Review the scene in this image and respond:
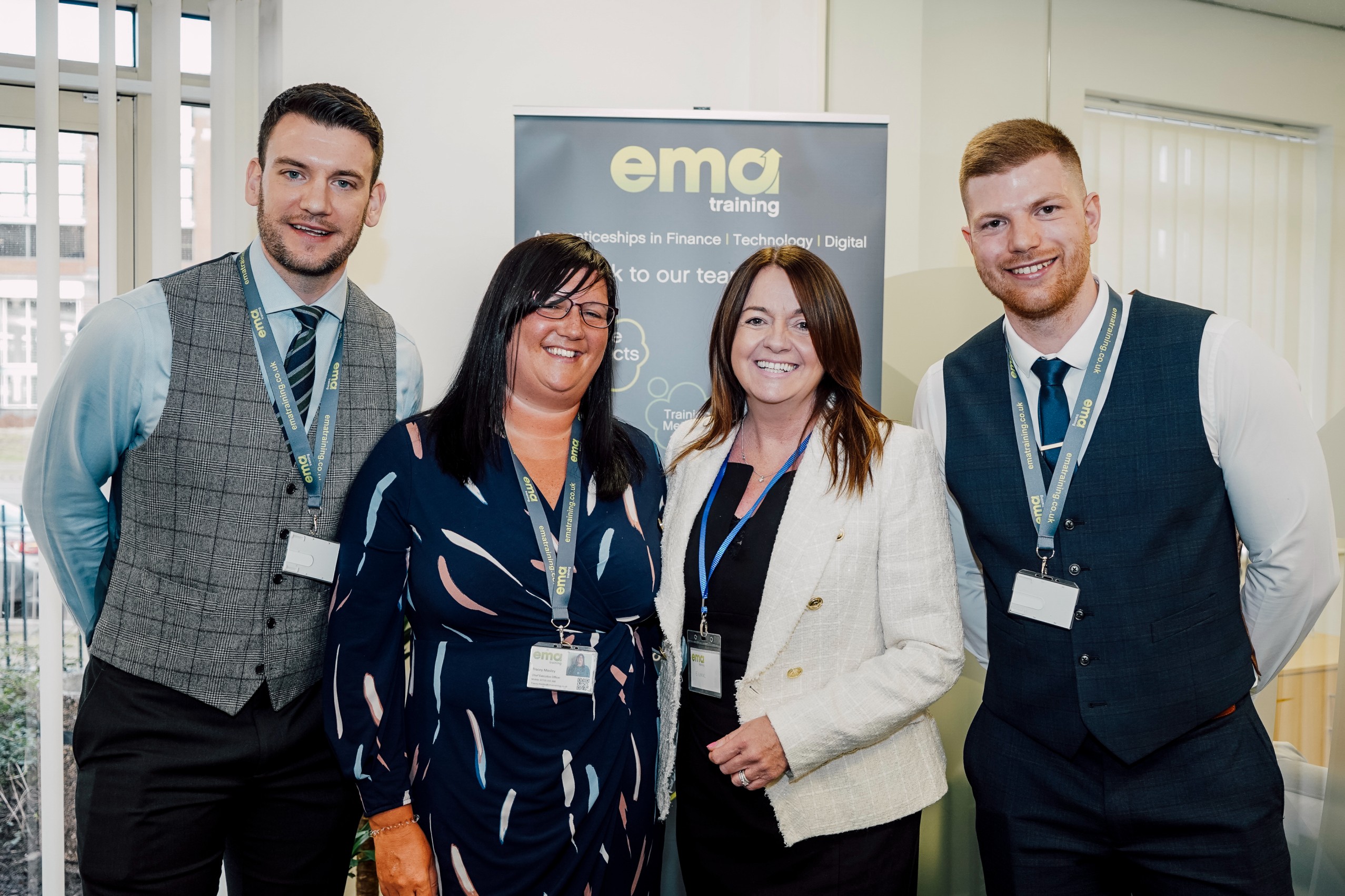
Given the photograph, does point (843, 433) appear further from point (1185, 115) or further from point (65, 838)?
point (65, 838)

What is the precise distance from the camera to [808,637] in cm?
168

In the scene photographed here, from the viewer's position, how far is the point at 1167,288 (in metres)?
2.59

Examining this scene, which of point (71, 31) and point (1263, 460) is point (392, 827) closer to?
point (1263, 460)

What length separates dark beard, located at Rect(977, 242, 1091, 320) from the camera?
Answer: 5.66 ft

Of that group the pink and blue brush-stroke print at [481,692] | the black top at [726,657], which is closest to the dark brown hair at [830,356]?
the black top at [726,657]

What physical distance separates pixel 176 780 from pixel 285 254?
1085mm

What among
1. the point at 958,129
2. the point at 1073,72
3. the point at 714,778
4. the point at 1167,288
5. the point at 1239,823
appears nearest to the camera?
A: the point at 1239,823

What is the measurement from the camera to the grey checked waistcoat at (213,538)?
5.53 feet

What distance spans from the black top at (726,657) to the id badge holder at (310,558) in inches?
28.2

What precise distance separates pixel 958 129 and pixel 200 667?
2.97m

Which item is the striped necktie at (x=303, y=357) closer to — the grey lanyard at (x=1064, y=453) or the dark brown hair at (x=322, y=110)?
the dark brown hair at (x=322, y=110)

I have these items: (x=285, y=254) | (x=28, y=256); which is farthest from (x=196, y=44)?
(x=285, y=254)

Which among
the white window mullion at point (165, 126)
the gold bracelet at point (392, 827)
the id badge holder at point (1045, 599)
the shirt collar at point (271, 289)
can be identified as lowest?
the gold bracelet at point (392, 827)

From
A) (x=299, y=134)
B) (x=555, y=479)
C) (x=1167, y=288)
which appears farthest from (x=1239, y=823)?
(x=299, y=134)
